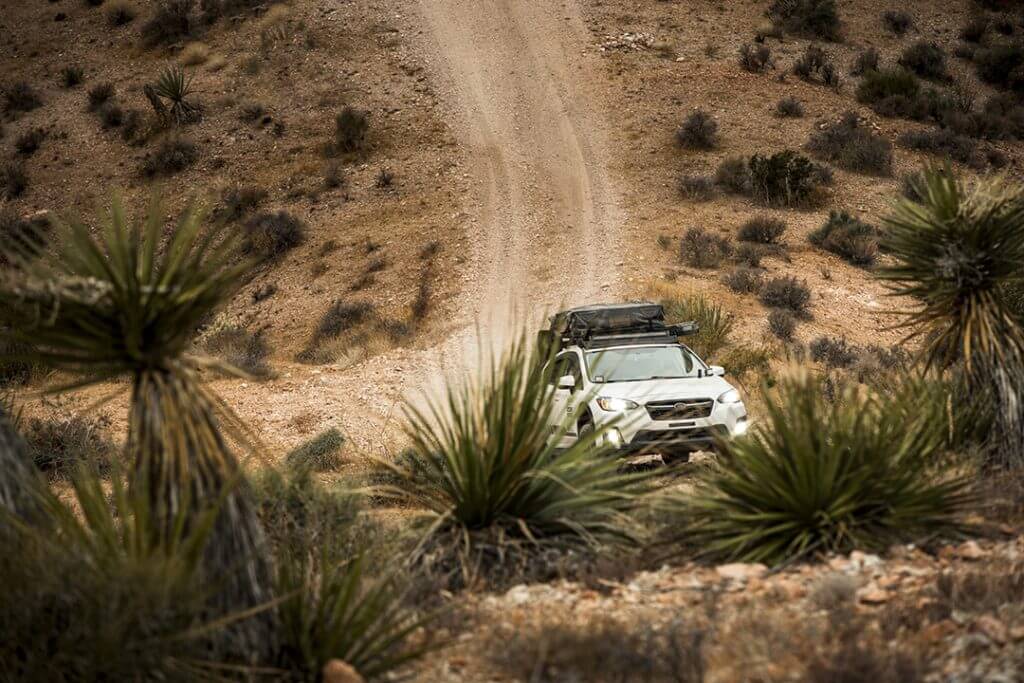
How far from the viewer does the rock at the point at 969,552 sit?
591 centimetres

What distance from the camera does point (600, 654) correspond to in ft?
15.2

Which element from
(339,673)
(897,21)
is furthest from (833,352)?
(897,21)

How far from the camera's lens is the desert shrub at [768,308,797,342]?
65.2 feet

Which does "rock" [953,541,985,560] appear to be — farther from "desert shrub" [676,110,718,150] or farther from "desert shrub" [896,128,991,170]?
"desert shrub" [896,128,991,170]

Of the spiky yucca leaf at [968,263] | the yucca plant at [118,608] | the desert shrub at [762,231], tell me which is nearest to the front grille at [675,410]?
the spiky yucca leaf at [968,263]

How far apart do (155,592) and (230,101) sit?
108ft

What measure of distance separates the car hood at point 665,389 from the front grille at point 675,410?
0.23 ft

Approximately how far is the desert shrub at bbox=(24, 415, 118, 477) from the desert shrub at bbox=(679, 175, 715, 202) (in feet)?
56.4

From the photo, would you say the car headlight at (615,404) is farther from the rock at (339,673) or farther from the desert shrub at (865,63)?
the desert shrub at (865,63)

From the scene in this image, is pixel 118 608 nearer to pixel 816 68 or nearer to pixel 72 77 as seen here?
pixel 816 68

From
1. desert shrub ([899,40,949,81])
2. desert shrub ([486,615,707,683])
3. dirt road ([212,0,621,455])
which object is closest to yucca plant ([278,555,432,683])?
desert shrub ([486,615,707,683])

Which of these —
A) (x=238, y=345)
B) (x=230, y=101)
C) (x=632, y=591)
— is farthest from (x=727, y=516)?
(x=230, y=101)

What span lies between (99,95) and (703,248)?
22867 mm

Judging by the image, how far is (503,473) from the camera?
6.41 m
